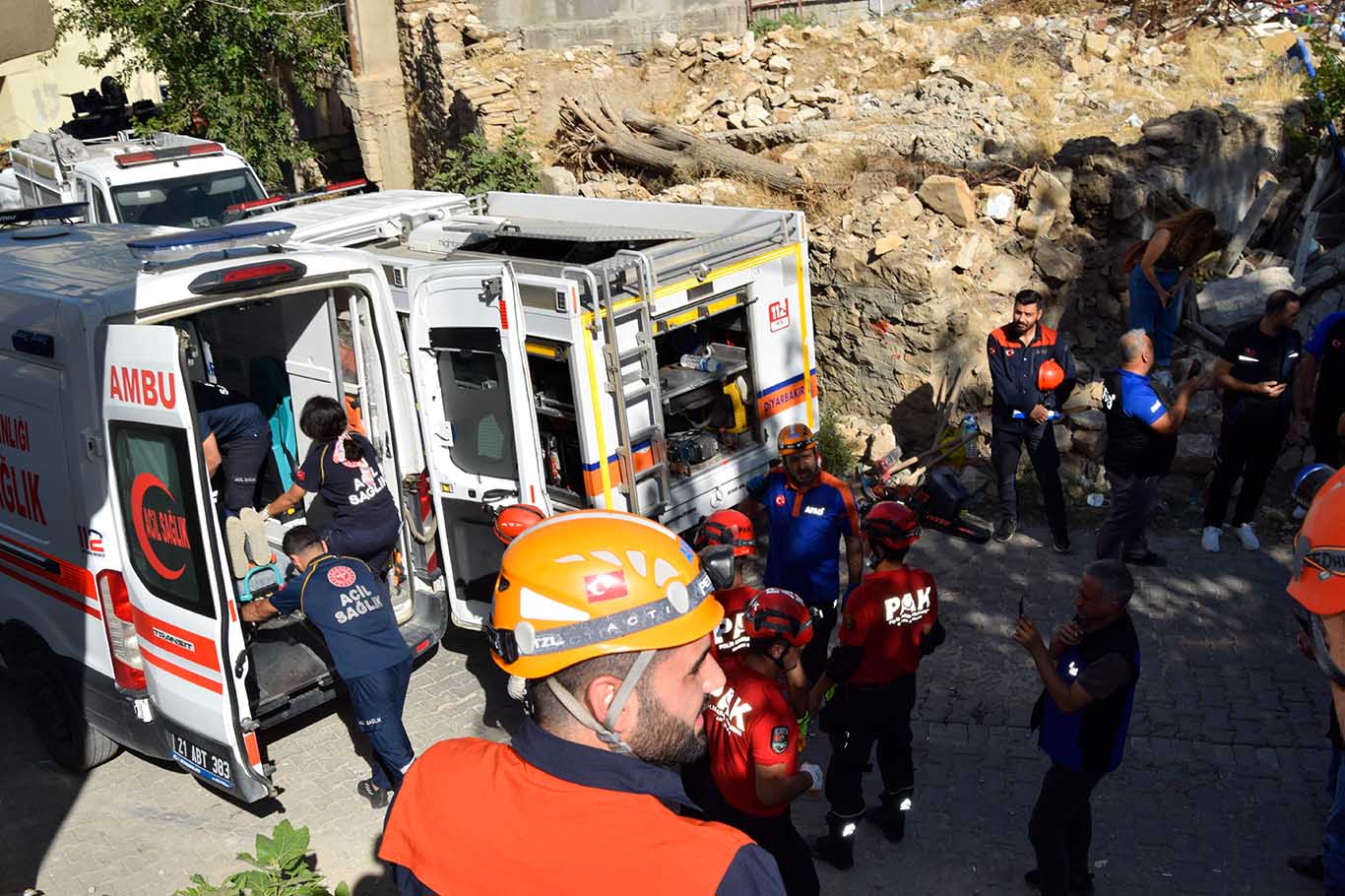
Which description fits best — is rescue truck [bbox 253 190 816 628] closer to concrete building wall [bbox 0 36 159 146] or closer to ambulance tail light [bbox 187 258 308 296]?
ambulance tail light [bbox 187 258 308 296]

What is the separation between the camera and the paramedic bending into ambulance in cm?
654

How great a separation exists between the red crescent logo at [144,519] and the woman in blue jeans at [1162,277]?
24.1 feet

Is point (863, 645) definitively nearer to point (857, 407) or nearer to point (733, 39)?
point (857, 407)

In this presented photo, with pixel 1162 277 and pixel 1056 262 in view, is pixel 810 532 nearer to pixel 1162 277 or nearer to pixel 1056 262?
pixel 1162 277

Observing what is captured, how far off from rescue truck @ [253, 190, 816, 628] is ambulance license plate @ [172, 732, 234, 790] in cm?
172

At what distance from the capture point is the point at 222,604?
5.36 metres

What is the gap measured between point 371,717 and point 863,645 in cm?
Answer: 255

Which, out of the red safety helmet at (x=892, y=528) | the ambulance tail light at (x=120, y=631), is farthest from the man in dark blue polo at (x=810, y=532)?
the ambulance tail light at (x=120, y=631)

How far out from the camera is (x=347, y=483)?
6531mm

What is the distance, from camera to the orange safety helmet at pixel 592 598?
7.80 ft

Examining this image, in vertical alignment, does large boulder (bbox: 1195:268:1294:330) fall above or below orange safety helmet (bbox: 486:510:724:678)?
below

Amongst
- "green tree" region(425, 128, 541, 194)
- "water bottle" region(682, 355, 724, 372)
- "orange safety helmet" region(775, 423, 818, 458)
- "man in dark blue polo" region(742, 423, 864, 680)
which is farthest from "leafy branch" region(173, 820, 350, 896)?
"green tree" region(425, 128, 541, 194)

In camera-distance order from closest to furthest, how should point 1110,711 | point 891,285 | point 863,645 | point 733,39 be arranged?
point 1110,711
point 863,645
point 891,285
point 733,39

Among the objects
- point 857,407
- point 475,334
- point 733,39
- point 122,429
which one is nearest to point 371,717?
point 122,429
